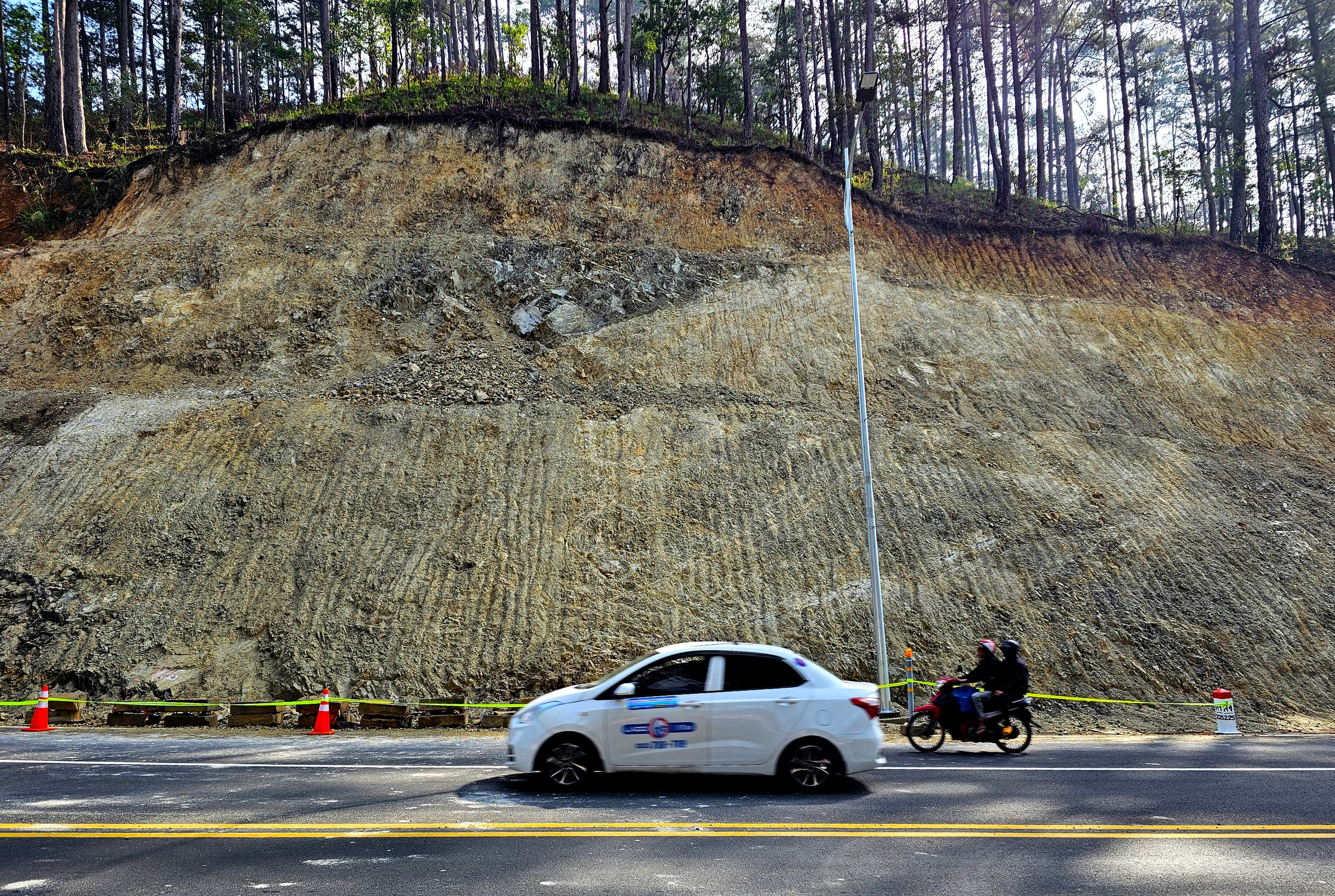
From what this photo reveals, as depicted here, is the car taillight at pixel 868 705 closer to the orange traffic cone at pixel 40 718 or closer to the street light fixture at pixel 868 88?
the street light fixture at pixel 868 88

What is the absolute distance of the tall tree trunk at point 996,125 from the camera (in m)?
31.4

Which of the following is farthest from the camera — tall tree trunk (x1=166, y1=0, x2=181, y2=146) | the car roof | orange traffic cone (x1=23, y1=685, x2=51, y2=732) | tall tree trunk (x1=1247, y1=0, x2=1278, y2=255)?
tall tree trunk (x1=166, y1=0, x2=181, y2=146)

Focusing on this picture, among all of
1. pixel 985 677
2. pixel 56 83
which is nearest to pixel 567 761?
pixel 985 677

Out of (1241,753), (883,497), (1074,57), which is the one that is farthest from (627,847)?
(1074,57)

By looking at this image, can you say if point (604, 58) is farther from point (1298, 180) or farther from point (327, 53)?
point (1298, 180)

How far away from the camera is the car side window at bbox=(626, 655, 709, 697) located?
7.84 metres

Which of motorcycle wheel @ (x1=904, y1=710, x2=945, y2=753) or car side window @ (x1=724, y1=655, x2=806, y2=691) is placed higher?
car side window @ (x1=724, y1=655, x2=806, y2=691)

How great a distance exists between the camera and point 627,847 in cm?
577

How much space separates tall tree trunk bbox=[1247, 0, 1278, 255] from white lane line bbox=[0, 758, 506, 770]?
32.4m

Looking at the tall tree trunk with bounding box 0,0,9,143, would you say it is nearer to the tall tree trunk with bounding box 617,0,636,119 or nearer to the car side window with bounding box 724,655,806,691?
the tall tree trunk with bounding box 617,0,636,119

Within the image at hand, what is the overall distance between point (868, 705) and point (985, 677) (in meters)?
3.72

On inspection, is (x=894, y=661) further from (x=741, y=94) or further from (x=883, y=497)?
(x=741, y=94)

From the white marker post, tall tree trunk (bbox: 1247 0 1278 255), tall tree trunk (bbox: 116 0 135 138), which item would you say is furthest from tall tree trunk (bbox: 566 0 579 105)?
the white marker post

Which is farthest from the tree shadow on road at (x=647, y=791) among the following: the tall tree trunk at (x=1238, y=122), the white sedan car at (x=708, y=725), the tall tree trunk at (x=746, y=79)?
the tall tree trunk at (x=1238, y=122)
